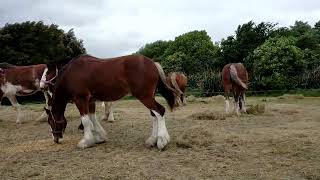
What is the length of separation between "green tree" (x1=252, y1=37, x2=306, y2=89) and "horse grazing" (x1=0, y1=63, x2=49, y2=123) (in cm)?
1545

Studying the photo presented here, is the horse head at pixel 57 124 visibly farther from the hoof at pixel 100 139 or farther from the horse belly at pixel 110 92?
the horse belly at pixel 110 92

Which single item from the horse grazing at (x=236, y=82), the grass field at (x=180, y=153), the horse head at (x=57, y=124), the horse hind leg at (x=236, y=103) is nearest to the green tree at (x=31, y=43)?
the horse grazing at (x=236, y=82)

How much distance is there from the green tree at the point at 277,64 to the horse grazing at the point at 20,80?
50.7ft

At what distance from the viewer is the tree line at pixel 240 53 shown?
86.5 ft

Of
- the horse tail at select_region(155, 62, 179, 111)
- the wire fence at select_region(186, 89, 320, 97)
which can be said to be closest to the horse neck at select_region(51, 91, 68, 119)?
the horse tail at select_region(155, 62, 179, 111)

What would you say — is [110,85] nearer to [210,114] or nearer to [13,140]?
[13,140]

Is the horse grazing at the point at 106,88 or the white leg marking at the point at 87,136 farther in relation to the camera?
the white leg marking at the point at 87,136

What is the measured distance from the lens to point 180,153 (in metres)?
7.83

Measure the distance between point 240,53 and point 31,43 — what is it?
568 inches

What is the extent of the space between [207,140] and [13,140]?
4.57 meters

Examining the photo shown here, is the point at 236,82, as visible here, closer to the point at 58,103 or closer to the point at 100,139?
the point at 100,139

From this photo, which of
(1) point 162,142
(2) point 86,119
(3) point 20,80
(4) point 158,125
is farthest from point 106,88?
(3) point 20,80

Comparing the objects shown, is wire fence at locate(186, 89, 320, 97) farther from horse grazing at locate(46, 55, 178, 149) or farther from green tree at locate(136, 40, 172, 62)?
green tree at locate(136, 40, 172, 62)

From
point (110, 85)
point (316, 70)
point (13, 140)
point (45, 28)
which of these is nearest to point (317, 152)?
point (110, 85)
